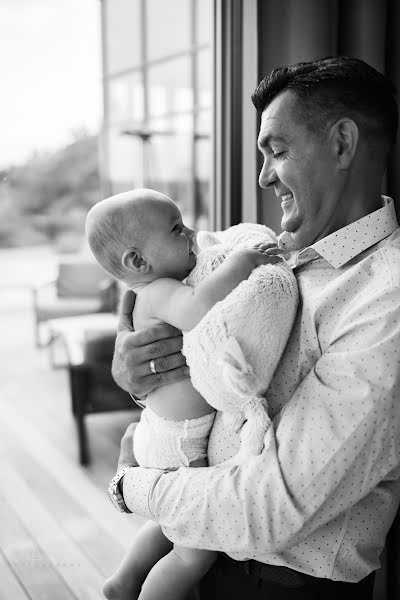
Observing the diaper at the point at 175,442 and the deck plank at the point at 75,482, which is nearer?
the diaper at the point at 175,442

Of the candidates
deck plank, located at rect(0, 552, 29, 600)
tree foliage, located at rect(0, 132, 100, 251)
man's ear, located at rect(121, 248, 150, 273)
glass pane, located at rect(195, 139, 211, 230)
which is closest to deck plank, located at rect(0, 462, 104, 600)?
deck plank, located at rect(0, 552, 29, 600)

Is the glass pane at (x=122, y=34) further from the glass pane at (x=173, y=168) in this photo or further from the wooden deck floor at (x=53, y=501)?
the wooden deck floor at (x=53, y=501)

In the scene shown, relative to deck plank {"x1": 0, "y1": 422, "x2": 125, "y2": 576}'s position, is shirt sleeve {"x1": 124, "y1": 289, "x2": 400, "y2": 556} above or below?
above

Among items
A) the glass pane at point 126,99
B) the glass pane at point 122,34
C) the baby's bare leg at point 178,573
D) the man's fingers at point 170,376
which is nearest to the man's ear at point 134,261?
the man's fingers at point 170,376

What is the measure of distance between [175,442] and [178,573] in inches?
10.1

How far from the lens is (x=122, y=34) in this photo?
6.45 meters

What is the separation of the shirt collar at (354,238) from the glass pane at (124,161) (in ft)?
16.4

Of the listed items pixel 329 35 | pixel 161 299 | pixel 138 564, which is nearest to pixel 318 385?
pixel 161 299

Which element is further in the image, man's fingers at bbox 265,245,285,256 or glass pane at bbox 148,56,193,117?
glass pane at bbox 148,56,193,117

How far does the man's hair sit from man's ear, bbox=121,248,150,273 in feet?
1.35

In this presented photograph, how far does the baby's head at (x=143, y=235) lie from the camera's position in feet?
4.05

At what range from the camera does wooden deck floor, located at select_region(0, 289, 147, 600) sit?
2305 mm

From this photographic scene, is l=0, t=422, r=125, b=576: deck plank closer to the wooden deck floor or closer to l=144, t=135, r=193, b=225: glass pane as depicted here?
the wooden deck floor

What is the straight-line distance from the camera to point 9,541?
2.55 meters
